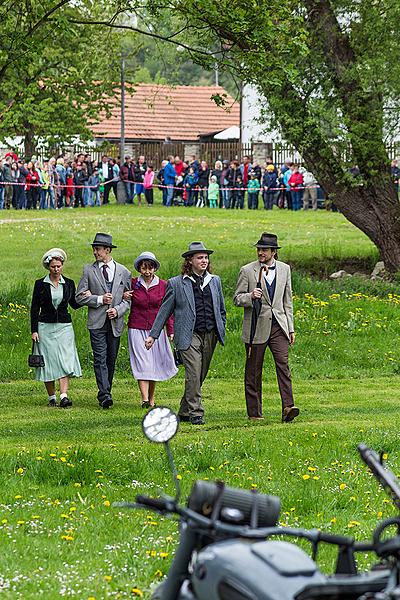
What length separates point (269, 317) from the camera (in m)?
13.7

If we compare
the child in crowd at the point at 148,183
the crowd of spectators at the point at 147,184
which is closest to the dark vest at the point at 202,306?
the crowd of spectators at the point at 147,184

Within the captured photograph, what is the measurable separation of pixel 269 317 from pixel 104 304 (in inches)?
96.8

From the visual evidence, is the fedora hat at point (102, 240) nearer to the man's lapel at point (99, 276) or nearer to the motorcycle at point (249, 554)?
the man's lapel at point (99, 276)

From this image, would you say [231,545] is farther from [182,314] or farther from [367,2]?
[367,2]

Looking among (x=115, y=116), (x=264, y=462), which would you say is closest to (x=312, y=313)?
(x=264, y=462)

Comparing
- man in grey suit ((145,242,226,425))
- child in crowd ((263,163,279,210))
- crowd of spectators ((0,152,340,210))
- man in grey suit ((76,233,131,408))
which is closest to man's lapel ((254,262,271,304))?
man in grey suit ((145,242,226,425))

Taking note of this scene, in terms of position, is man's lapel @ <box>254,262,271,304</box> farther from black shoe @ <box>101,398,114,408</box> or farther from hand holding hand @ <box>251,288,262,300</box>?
black shoe @ <box>101,398,114,408</box>

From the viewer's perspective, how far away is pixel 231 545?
3408mm

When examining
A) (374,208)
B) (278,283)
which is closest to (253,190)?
(374,208)

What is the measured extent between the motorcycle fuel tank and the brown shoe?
10157mm

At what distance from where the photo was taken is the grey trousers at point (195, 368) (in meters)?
13.6

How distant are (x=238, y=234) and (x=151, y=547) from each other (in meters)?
26.9

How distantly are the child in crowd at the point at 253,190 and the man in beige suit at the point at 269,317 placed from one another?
3222 centimetres

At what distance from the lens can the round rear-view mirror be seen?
3.86 meters
